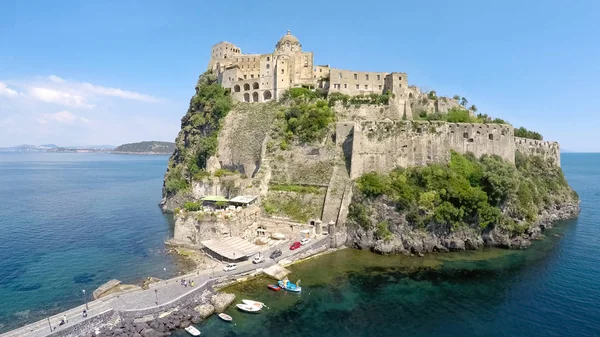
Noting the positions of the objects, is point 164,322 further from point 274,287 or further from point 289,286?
point 289,286

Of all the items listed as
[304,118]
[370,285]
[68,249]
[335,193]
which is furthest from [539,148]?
[68,249]

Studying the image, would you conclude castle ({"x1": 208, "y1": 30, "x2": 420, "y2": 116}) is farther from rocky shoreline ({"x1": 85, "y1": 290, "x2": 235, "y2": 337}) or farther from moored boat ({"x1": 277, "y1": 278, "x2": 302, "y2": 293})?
rocky shoreline ({"x1": 85, "y1": 290, "x2": 235, "y2": 337})

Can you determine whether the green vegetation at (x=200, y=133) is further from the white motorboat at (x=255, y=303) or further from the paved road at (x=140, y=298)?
the white motorboat at (x=255, y=303)

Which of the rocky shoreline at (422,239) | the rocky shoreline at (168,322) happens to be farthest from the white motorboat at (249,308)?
the rocky shoreline at (422,239)

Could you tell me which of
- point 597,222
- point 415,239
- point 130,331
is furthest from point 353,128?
point 597,222

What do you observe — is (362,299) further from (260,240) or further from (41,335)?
(41,335)

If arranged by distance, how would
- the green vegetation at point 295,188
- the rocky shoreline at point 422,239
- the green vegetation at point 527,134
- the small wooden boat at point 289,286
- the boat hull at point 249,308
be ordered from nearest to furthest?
1. the boat hull at point 249,308
2. the small wooden boat at point 289,286
3. the rocky shoreline at point 422,239
4. the green vegetation at point 295,188
5. the green vegetation at point 527,134

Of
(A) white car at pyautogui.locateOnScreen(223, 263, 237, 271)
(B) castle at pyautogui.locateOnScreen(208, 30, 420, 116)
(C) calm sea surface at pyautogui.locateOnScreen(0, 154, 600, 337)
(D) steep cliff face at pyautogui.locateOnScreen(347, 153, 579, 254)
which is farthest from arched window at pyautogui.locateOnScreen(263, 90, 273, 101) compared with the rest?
(A) white car at pyautogui.locateOnScreen(223, 263, 237, 271)
